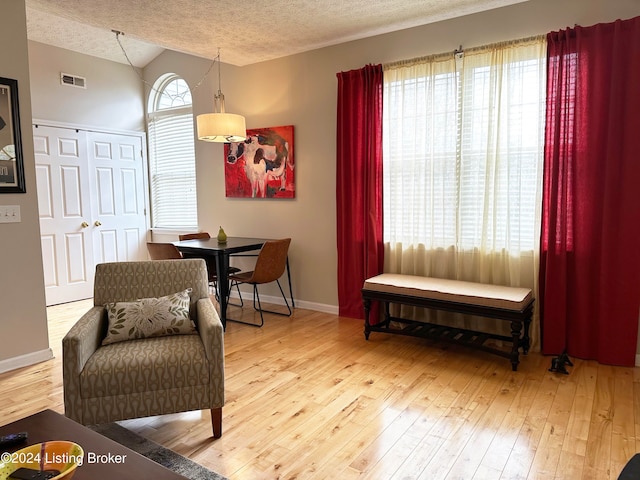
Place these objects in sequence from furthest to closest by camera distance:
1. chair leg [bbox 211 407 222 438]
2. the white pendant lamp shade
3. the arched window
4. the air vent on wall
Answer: the arched window, the air vent on wall, the white pendant lamp shade, chair leg [bbox 211 407 222 438]

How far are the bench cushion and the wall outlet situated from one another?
2.65 m

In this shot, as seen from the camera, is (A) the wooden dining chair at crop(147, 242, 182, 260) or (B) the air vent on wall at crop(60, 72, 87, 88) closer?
(A) the wooden dining chair at crop(147, 242, 182, 260)

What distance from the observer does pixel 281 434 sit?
2297mm

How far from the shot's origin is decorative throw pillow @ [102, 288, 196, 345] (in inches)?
93.6

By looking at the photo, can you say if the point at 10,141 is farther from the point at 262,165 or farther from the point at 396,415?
the point at 396,415

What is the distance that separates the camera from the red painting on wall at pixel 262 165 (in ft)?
15.4

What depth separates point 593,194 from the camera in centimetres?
309

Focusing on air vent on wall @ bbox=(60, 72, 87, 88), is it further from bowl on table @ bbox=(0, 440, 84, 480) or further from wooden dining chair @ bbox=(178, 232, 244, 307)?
bowl on table @ bbox=(0, 440, 84, 480)

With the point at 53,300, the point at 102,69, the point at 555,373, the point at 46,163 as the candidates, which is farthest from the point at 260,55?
the point at 555,373

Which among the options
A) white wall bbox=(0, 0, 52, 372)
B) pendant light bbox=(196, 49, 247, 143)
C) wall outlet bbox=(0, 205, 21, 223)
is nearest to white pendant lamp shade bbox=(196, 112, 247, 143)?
pendant light bbox=(196, 49, 247, 143)

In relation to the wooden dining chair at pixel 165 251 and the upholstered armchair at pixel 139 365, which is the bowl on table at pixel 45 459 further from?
the wooden dining chair at pixel 165 251

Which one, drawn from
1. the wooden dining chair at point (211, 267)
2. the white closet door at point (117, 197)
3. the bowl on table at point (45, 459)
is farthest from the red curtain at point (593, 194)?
the white closet door at point (117, 197)

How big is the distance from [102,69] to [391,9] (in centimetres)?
385

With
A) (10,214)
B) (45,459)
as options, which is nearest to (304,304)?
(10,214)
